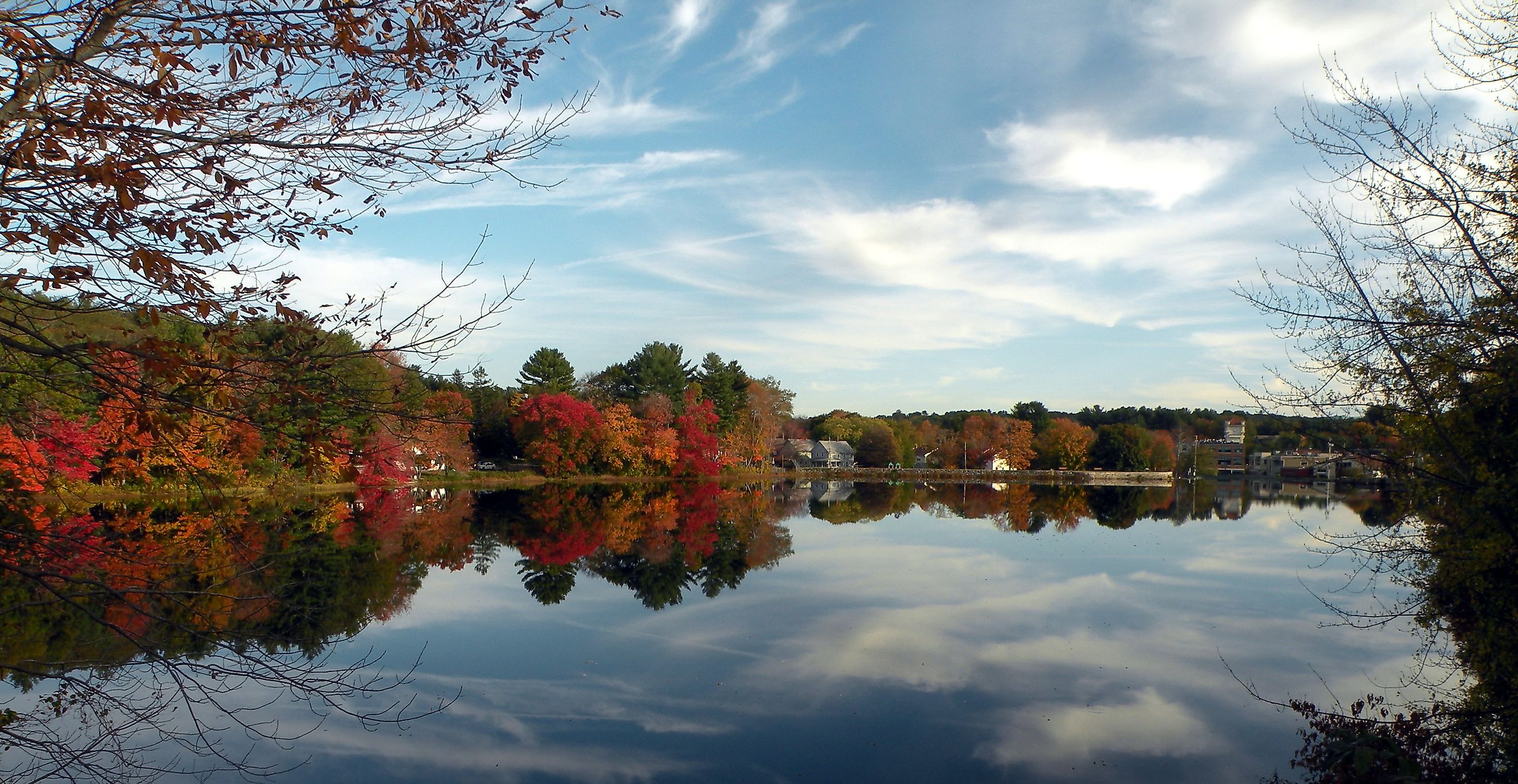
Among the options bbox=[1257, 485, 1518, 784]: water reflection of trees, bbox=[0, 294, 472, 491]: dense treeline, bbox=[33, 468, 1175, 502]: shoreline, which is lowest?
bbox=[33, 468, 1175, 502]: shoreline

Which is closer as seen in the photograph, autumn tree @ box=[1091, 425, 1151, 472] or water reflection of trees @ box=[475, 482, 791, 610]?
water reflection of trees @ box=[475, 482, 791, 610]

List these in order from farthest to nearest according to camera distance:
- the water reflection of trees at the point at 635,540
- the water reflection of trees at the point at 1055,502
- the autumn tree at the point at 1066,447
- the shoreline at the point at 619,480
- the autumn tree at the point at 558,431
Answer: the autumn tree at the point at 1066,447, the autumn tree at the point at 558,431, the water reflection of trees at the point at 1055,502, the shoreline at the point at 619,480, the water reflection of trees at the point at 635,540

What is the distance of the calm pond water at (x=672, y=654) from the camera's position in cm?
729

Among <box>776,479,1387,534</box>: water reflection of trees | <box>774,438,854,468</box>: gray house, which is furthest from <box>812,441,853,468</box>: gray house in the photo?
<box>776,479,1387,534</box>: water reflection of trees

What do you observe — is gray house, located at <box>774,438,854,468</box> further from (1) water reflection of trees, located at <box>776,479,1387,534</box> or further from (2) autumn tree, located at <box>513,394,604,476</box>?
(2) autumn tree, located at <box>513,394,604,476</box>

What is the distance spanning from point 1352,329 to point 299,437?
268 inches

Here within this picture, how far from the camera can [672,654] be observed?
36.9ft

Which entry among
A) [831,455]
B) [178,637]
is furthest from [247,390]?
[831,455]

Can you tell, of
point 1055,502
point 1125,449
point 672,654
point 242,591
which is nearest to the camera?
point 672,654

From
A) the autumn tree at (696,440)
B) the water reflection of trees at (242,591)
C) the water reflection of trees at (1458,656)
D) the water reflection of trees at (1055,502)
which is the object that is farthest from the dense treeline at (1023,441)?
the water reflection of trees at (1458,656)

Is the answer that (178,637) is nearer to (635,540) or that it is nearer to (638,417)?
(635,540)

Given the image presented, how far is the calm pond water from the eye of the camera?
7.29 m

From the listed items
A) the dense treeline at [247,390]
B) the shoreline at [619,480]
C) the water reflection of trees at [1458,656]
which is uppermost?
the dense treeline at [247,390]

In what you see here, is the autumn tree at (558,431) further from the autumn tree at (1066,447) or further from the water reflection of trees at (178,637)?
the autumn tree at (1066,447)
